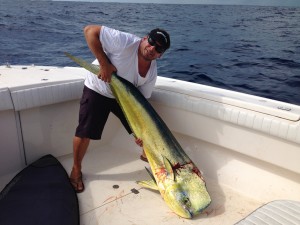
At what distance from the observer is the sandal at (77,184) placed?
2747mm

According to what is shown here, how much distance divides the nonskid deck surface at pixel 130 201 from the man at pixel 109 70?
0.21 m

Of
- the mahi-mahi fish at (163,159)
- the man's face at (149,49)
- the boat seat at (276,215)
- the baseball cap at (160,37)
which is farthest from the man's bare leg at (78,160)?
the boat seat at (276,215)

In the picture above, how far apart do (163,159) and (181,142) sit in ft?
2.10

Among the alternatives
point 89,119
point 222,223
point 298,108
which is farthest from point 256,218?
point 89,119

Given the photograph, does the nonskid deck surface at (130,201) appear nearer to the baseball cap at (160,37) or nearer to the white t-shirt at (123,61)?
the white t-shirt at (123,61)

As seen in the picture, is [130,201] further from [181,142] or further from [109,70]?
[109,70]

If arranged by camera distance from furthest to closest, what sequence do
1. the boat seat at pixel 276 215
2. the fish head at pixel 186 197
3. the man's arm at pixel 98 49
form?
the man's arm at pixel 98 49
the fish head at pixel 186 197
the boat seat at pixel 276 215

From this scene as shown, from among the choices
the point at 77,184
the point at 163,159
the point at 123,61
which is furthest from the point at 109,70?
the point at 77,184

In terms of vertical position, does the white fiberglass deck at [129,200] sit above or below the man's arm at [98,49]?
below

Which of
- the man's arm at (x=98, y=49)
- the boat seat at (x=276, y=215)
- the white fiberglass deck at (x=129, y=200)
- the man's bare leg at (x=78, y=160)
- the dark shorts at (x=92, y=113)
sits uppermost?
the man's arm at (x=98, y=49)

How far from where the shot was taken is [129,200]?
8.73 ft

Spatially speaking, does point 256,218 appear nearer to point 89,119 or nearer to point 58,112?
point 89,119

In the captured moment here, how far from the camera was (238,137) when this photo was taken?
2.63 metres

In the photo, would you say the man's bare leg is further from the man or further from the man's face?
the man's face
